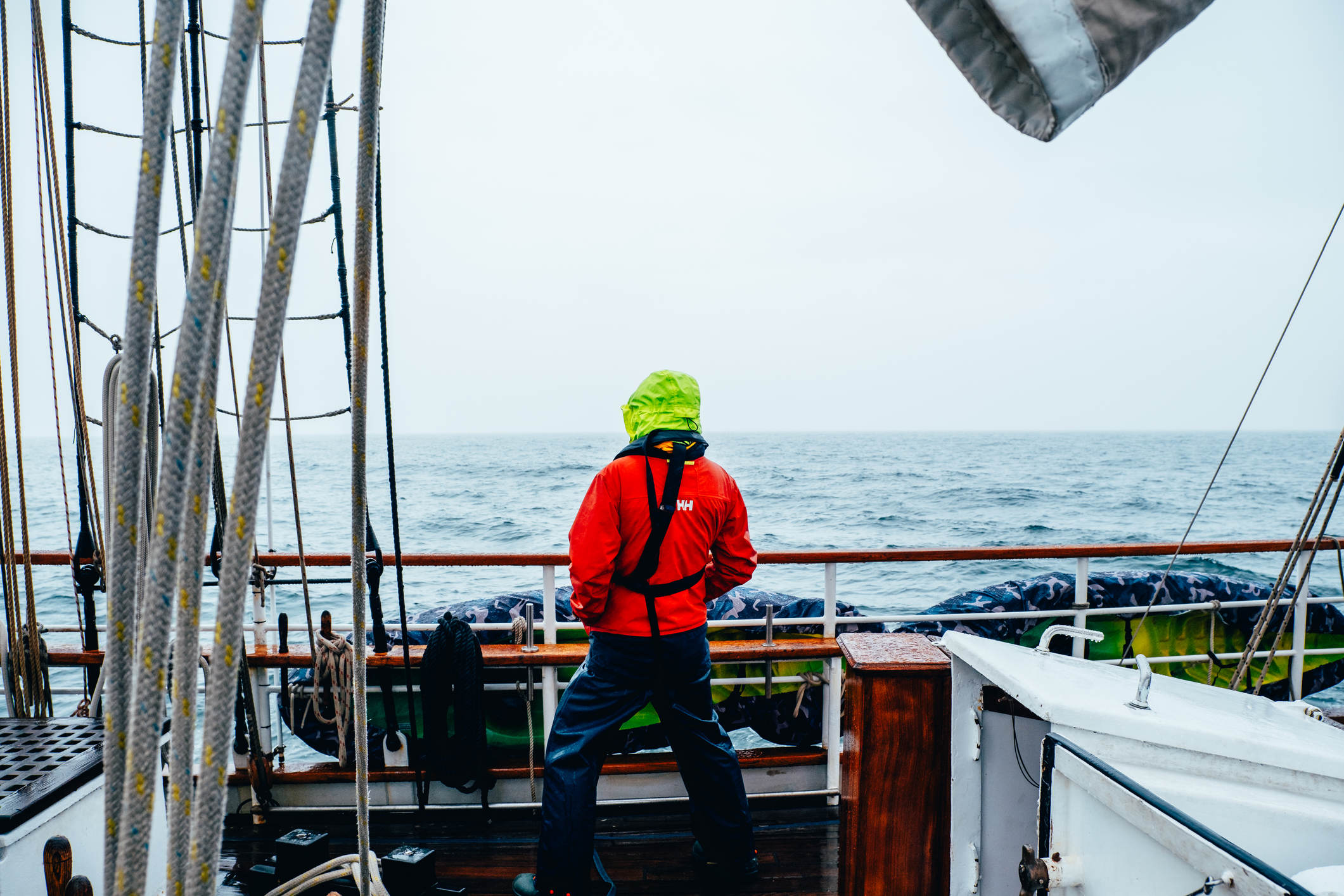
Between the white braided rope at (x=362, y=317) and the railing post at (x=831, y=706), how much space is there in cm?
209

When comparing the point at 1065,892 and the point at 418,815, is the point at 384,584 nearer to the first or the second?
the point at 418,815

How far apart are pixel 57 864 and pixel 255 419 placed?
964 millimetres

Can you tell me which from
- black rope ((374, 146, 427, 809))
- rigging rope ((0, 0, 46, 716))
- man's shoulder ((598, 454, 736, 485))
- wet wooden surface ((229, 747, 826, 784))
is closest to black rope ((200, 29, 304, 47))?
rigging rope ((0, 0, 46, 716))

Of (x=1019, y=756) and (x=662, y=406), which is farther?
(x=662, y=406)

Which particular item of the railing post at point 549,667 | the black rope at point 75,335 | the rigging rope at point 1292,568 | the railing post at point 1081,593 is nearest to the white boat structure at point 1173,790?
the rigging rope at point 1292,568

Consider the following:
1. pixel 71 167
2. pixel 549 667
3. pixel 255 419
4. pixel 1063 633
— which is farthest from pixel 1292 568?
pixel 71 167

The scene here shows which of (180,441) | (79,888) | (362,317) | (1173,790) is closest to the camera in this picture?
(180,441)

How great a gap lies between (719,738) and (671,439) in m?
0.90

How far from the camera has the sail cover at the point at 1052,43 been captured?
2.02ft

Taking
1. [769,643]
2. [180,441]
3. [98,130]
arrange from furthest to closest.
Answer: [769,643], [98,130], [180,441]

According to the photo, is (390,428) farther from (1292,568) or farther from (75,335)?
(1292,568)

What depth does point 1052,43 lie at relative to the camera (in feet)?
2.05

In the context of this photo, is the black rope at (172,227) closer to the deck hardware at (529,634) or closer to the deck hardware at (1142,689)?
the deck hardware at (529,634)

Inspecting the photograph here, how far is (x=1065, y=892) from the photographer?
1.20m
